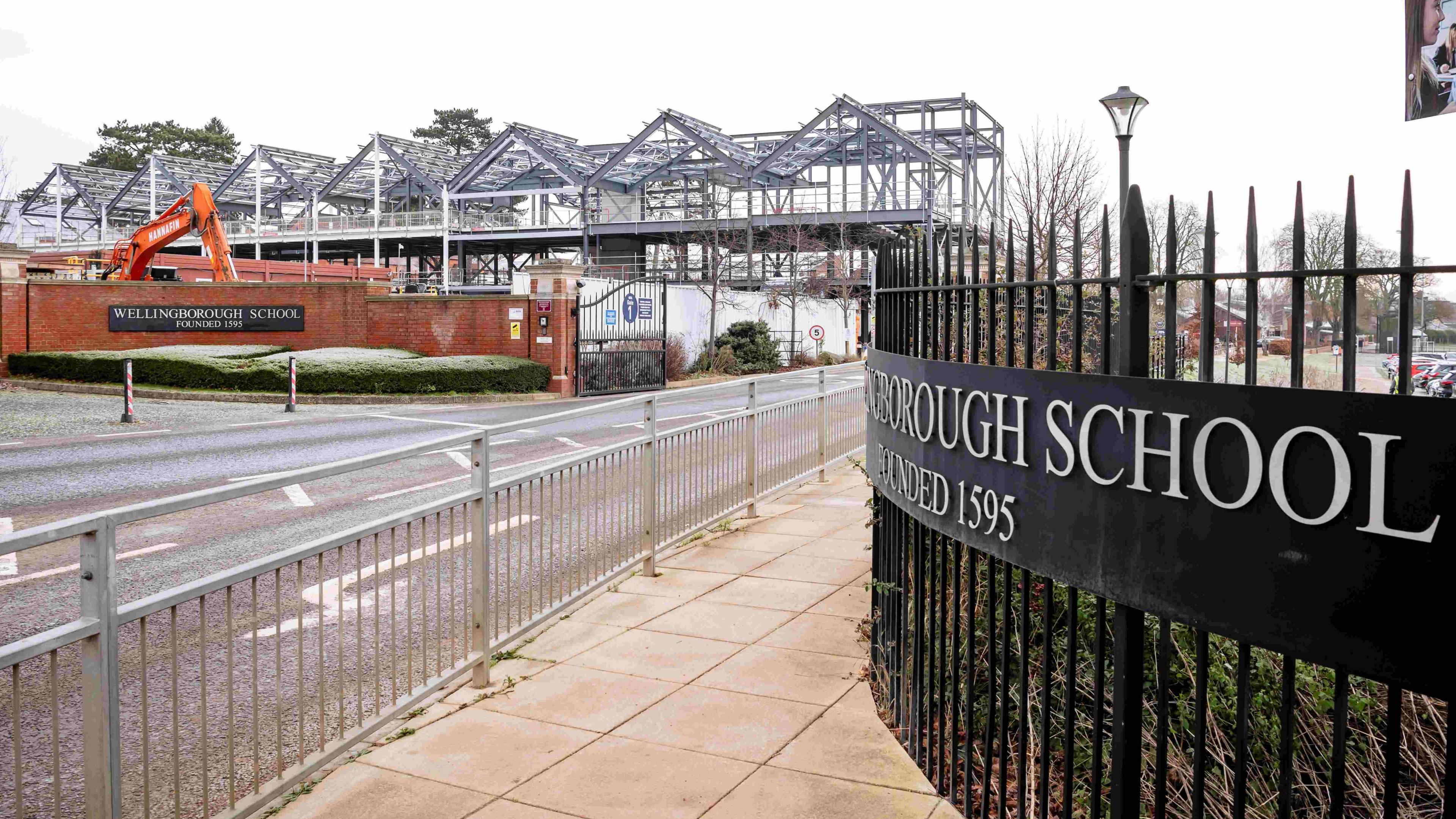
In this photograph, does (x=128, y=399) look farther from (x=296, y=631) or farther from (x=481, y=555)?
(x=481, y=555)

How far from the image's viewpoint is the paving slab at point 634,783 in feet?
12.2

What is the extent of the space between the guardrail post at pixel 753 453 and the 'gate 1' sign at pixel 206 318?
2195 centimetres

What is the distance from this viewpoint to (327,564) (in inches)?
305

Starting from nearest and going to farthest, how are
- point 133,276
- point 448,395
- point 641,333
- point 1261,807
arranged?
1. point 1261,807
2. point 448,395
3. point 641,333
4. point 133,276

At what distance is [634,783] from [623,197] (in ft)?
176

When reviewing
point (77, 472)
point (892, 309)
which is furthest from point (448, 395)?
point (892, 309)

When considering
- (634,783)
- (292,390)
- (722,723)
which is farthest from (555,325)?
(634,783)

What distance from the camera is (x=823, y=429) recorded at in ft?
36.4

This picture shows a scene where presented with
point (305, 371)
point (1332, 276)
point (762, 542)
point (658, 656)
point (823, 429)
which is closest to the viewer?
point (1332, 276)

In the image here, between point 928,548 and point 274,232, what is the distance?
69.5 metres

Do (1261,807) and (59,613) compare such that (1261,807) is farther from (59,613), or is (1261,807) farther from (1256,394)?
(59,613)

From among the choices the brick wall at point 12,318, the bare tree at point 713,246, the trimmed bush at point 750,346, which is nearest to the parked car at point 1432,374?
the brick wall at point 12,318

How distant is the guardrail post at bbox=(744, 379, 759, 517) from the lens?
8930 millimetres

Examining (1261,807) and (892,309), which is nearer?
(1261,807)
